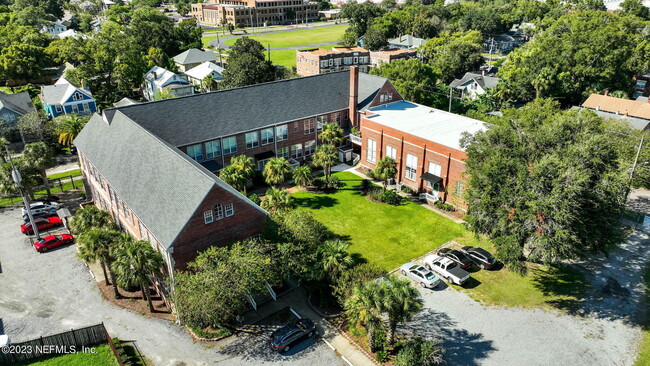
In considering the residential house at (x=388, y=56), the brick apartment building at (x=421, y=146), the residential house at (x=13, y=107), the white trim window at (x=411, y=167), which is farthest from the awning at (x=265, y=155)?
the residential house at (x=388, y=56)

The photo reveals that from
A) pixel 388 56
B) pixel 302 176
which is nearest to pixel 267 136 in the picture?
pixel 302 176

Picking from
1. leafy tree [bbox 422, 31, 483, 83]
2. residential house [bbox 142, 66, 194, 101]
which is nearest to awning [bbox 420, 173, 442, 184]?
residential house [bbox 142, 66, 194, 101]

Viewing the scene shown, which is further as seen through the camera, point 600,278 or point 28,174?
point 28,174

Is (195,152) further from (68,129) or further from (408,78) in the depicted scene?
(408,78)

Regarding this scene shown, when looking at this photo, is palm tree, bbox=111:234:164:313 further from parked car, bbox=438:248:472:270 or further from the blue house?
the blue house

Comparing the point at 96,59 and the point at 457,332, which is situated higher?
the point at 96,59

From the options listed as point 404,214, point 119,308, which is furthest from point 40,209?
point 404,214

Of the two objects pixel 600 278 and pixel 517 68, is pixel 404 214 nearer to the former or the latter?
pixel 600 278
